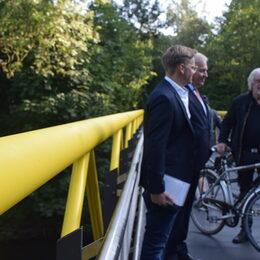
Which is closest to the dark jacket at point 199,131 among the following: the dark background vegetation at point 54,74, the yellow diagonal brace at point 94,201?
the yellow diagonal brace at point 94,201

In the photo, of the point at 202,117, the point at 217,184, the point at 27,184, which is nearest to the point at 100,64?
the point at 217,184

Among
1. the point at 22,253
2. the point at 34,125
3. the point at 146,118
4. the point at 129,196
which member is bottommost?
the point at 22,253

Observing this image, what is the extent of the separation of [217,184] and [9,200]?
3983 millimetres

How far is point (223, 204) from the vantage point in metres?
4.25

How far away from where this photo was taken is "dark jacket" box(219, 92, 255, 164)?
157 inches

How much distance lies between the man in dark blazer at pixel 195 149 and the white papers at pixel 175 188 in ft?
0.70

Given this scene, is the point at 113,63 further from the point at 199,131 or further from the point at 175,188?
the point at 175,188

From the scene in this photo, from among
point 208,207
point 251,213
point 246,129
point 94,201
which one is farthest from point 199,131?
point 208,207

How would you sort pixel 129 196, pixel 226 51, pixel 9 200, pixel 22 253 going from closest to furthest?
pixel 9 200 < pixel 129 196 < pixel 22 253 < pixel 226 51

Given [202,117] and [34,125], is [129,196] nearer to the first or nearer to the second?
[202,117]

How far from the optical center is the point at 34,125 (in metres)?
14.3

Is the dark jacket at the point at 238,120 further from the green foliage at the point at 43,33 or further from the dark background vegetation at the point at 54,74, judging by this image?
the green foliage at the point at 43,33

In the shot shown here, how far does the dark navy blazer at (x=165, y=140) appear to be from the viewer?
8.28ft

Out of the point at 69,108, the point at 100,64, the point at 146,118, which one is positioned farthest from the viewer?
the point at 100,64
